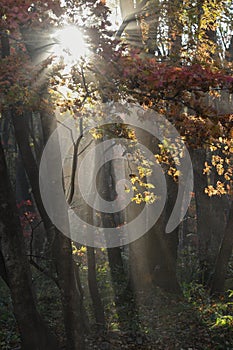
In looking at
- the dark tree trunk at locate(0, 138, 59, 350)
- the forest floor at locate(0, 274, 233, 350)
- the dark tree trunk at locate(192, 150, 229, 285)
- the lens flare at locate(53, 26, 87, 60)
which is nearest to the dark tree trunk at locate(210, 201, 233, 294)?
the forest floor at locate(0, 274, 233, 350)

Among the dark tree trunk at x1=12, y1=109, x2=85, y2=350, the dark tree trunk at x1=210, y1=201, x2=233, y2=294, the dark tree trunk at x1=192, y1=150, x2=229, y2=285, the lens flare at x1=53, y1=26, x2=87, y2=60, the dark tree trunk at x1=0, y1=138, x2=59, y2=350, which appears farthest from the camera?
the dark tree trunk at x1=192, y1=150, x2=229, y2=285

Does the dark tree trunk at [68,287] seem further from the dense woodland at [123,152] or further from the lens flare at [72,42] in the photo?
the lens flare at [72,42]

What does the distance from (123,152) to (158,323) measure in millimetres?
4346

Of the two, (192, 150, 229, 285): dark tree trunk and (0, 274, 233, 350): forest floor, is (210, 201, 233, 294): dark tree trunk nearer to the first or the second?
(0, 274, 233, 350): forest floor

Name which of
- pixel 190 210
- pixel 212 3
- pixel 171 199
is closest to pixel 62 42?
pixel 212 3

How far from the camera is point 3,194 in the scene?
7672mm

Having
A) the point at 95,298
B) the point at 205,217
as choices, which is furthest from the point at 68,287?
the point at 205,217

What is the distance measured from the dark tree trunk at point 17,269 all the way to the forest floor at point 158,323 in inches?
64.8

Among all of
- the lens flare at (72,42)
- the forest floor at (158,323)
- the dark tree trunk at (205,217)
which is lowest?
the forest floor at (158,323)

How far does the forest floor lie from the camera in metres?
9.98

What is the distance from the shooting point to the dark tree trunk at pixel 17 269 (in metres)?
7.70

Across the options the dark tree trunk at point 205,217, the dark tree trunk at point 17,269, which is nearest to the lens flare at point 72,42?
the dark tree trunk at point 17,269

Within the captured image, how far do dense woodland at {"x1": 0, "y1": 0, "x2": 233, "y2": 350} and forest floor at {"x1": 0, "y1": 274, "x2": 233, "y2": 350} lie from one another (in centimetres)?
3

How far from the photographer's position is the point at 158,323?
11.3 meters
